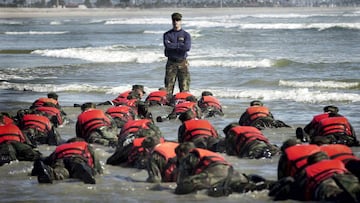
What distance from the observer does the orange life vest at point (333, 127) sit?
15.1m

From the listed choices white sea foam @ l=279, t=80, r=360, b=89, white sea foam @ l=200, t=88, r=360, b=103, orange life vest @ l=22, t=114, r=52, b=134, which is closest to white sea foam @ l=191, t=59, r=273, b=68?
white sea foam @ l=279, t=80, r=360, b=89

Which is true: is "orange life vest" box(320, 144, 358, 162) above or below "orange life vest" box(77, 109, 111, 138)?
above

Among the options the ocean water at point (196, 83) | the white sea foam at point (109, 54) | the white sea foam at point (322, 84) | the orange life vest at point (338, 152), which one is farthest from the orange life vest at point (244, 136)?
the white sea foam at point (109, 54)

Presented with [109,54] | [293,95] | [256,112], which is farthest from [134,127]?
[109,54]

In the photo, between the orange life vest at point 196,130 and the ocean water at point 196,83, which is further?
the orange life vest at point 196,130

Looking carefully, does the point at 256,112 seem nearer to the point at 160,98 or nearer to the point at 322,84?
the point at 160,98

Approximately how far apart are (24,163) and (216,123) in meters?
5.99

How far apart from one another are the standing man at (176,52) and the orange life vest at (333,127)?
6766mm

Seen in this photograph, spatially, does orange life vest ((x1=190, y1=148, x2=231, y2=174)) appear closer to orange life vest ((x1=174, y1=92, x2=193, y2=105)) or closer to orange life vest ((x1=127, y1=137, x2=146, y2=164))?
orange life vest ((x1=127, y1=137, x2=146, y2=164))

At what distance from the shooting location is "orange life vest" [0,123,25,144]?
14383 millimetres

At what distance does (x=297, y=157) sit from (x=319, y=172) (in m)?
0.75

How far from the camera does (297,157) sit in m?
11.6

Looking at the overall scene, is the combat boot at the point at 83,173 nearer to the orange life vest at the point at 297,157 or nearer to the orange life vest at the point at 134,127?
the orange life vest at the point at 134,127

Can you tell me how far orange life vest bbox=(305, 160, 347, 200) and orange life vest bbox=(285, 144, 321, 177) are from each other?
0.50 metres
